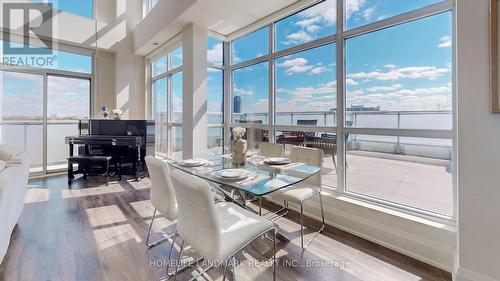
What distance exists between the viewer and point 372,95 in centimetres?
271

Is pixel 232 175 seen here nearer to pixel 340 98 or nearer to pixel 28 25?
pixel 340 98

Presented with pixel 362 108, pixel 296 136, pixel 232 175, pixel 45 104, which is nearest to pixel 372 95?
pixel 362 108

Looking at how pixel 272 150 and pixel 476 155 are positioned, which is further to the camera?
pixel 272 150

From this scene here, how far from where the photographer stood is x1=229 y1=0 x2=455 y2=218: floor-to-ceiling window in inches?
88.4

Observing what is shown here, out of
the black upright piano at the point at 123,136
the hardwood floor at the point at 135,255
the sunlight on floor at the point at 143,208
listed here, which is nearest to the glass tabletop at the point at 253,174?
the hardwood floor at the point at 135,255

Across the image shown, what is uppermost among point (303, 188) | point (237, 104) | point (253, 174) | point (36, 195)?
point (237, 104)

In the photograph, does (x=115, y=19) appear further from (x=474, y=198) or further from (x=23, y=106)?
(x=474, y=198)

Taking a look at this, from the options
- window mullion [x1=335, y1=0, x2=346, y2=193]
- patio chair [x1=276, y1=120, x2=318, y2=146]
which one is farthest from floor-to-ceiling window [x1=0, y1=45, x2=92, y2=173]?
window mullion [x1=335, y1=0, x2=346, y2=193]

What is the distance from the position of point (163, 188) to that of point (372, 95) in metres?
2.51

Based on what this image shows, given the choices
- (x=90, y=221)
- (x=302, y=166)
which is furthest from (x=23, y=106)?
(x=302, y=166)

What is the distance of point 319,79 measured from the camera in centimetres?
325

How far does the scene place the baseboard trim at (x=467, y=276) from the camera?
1.62 m

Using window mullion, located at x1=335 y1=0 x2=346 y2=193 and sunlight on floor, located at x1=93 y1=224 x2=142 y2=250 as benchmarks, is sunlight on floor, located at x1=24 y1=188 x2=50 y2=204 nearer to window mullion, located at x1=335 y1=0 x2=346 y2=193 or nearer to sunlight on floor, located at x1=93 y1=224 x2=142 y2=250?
sunlight on floor, located at x1=93 y1=224 x2=142 y2=250

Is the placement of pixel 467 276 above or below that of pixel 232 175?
below
